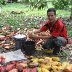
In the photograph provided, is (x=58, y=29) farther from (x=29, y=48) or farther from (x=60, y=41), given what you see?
(x=29, y=48)

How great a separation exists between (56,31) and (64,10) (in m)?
8.32

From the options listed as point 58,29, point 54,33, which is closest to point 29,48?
point 54,33

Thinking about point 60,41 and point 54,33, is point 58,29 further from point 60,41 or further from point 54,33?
point 60,41

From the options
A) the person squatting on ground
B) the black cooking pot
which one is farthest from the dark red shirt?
the black cooking pot

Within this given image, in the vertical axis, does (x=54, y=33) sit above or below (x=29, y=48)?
above

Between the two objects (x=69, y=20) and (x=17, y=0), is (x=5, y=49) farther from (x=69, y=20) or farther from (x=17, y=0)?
(x=17, y=0)

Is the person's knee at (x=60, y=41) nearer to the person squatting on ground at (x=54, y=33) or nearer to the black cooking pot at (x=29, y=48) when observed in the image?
the person squatting on ground at (x=54, y=33)

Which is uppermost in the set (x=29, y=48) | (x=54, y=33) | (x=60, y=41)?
(x=54, y=33)

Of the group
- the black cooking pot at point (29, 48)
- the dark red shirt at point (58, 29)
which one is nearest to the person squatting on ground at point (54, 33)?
the dark red shirt at point (58, 29)

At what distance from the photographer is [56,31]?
5.68 m

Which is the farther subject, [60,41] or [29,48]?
[29,48]

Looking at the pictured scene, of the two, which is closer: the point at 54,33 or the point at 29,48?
the point at 54,33

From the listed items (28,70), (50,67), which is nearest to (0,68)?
(28,70)

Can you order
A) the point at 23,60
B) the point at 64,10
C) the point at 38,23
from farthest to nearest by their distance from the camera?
the point at 64,10 < the point at 38,23 < the point at 23,60
